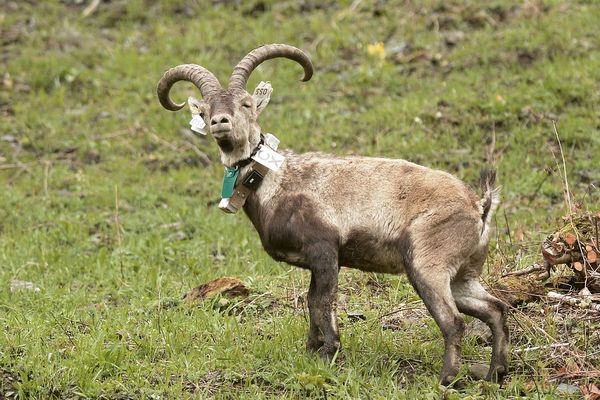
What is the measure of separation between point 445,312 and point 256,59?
97.2 inches

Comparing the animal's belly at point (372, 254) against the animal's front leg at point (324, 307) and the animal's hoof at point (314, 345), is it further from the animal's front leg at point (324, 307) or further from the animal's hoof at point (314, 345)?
the animal's hoof at point (314, 345)

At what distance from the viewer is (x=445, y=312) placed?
629 cm

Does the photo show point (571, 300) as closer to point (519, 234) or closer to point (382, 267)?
point (382, 267)

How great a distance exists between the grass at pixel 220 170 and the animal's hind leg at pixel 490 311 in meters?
0.15

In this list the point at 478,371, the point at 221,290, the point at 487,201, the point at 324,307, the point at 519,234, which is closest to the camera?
the point at 478,371

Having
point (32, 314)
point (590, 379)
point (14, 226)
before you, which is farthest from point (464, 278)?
point (14, 226)

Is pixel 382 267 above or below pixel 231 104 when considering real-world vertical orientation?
below

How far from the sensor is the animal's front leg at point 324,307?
6672mm

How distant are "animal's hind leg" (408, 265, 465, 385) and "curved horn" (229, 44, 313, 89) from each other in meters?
2.10

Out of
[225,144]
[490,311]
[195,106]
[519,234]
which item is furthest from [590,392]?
[195,106]

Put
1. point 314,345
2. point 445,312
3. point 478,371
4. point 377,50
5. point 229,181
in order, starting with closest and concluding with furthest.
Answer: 1. point 445,312
2. point 478,371
3. point 314,345
4. point 229,181
5. point 377,50

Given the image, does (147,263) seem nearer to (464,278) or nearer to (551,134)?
(464,278)

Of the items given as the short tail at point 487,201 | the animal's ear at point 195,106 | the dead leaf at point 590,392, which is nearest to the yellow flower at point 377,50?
the animal's ear at point 195,106

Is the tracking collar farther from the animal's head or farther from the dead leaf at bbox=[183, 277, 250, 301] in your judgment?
the dead leaf at bbox=[183, 277, 250, 301]
